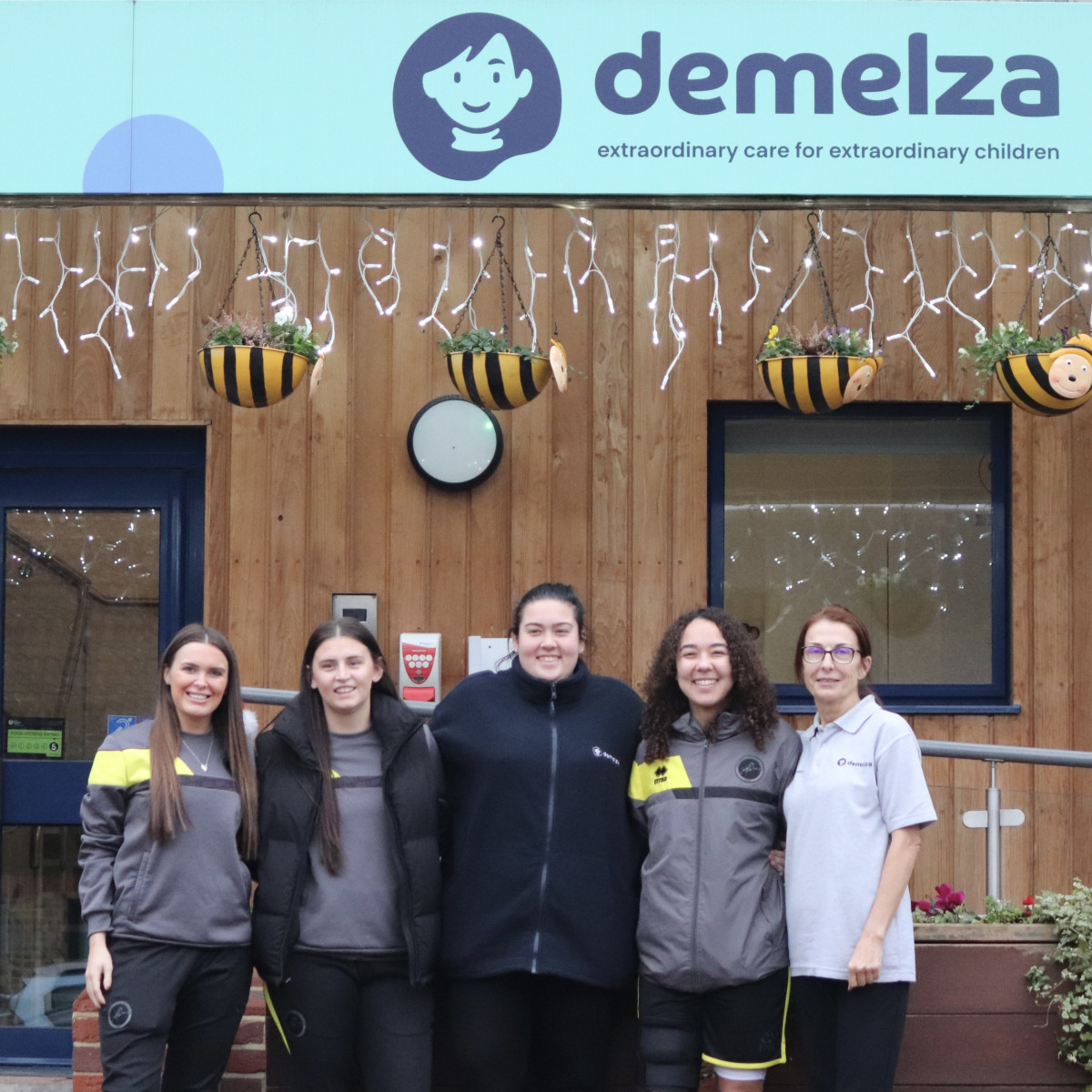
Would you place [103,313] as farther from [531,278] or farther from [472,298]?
[531,278]

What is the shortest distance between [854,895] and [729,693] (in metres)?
0.53

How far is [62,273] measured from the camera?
5543mm

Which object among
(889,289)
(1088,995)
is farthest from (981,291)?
(1088,995)

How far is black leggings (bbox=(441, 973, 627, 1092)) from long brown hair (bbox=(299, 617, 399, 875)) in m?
0.43

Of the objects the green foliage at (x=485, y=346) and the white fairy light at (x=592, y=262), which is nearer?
the green foliage at (x=485, y=346)

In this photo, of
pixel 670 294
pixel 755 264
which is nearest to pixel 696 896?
pixel 670 294

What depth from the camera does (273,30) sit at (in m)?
3.93

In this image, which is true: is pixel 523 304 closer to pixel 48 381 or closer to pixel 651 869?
pixel 48 381

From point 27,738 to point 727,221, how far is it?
11.3ft

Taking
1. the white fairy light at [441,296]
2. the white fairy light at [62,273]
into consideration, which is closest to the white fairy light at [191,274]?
the white fairy light at [62,273]

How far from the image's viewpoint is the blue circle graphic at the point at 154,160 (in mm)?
3895

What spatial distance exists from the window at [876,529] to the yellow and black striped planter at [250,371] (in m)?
1.82

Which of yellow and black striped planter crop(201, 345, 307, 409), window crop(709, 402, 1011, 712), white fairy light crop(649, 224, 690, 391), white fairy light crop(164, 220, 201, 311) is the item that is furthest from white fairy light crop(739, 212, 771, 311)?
white fairy light crop(164, 220, 201, 311)

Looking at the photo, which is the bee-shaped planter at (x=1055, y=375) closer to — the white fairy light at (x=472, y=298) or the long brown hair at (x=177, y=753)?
the white fairy light at (x=472, y=298)
